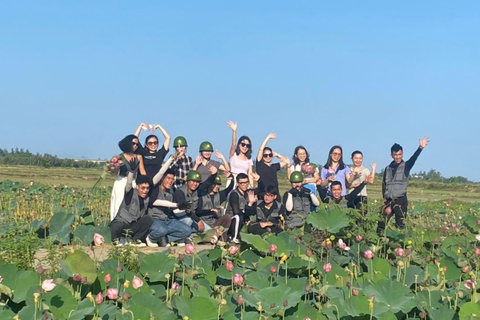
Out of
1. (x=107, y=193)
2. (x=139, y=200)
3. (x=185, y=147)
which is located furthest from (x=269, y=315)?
(x=107, y=193)

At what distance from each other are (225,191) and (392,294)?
18.9ft

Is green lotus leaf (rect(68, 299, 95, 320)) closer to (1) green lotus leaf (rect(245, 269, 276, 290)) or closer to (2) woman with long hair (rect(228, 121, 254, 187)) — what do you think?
(1) green lotus leaf (rect(245, 269, 276, 290))

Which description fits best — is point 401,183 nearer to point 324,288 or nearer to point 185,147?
point 185,147

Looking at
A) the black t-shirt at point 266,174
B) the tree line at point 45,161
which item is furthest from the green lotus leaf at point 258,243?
the tree line at point 45,161

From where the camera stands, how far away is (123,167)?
8805mm

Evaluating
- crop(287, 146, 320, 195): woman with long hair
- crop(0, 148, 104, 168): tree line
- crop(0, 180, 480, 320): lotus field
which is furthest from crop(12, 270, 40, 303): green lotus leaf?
crop(0, 148, 104, 168): tree line

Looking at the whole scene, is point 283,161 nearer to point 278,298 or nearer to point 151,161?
point 151,161

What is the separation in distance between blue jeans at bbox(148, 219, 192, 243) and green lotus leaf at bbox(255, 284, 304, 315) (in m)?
4.57

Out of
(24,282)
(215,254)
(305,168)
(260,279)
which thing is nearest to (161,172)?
(305,168)

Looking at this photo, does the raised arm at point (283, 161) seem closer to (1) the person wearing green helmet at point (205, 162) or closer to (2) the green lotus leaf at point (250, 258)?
(1) the person wearing green helmet at point (205, 162)

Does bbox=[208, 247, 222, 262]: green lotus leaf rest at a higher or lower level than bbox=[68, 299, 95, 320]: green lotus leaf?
higher

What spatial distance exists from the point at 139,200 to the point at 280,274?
11.0ft

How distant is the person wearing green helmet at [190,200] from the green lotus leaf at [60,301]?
15.8ft

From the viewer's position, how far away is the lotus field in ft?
14.8
